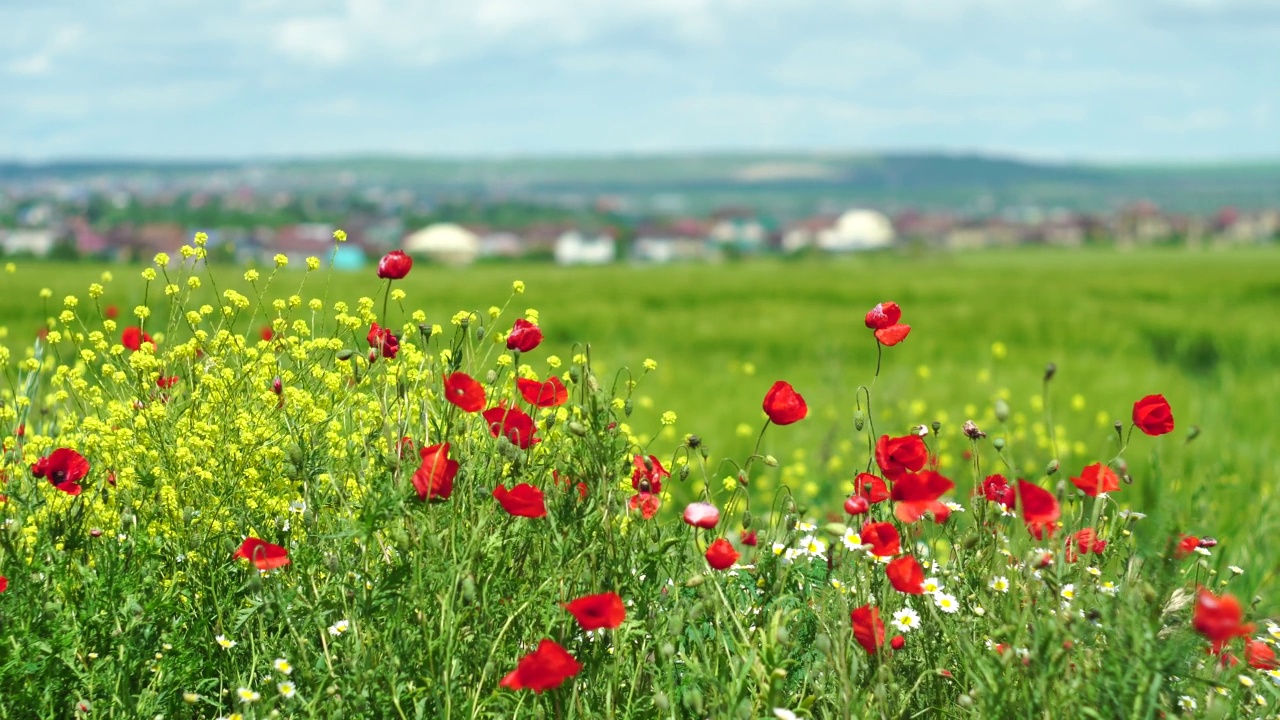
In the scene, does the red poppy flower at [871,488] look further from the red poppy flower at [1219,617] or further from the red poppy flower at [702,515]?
the red poppy flower at [1219,617]

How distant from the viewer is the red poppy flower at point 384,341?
8.46 ft

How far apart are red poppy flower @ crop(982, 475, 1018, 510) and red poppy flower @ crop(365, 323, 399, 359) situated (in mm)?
1374

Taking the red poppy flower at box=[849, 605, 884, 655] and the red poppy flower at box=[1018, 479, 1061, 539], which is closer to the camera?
the red poppy flower at box=[1018, 479, 1061, 539]

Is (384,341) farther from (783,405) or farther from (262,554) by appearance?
(783,405)

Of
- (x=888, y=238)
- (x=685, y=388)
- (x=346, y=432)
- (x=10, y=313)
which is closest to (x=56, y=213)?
(x=10, y=313)

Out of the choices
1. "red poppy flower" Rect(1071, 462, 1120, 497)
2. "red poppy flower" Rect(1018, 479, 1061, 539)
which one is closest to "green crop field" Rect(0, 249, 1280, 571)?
"red poppy flower" Rect(1018, 479, 1061, 539)

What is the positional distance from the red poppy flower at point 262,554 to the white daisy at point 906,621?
1.25 meters

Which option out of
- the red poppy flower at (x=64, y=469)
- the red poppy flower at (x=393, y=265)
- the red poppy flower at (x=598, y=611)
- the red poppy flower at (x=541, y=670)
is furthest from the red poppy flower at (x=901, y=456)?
the red poppy flower at (x=64, y=469)

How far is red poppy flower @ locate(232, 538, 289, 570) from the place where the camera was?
2074 millimetres

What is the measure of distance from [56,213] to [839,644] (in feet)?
208

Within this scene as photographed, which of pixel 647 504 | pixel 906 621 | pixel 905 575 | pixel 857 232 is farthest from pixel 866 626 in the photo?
pixel 857 232

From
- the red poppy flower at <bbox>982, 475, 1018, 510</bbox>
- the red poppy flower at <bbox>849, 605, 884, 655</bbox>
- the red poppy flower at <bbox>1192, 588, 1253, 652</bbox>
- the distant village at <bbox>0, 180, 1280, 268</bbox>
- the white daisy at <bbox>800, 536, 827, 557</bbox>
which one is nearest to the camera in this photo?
the red poppy flower at <bbox>1192, 588, 1253, 652</bbox>

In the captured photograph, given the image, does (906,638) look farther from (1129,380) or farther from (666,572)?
(1129,380)

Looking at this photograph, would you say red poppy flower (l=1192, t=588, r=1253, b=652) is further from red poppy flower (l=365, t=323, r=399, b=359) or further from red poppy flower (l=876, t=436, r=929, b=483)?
red poppy flower (l=365, t=323, r=399, b=359)
